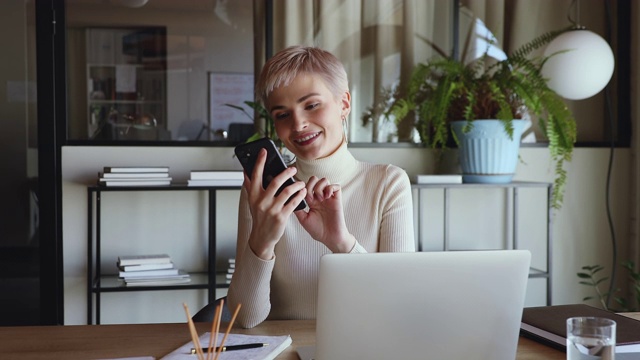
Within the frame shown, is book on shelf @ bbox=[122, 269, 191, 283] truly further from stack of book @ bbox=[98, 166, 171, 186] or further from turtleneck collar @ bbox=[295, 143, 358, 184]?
turtleneck collar @ bbox=[295, 143, 358, 184]

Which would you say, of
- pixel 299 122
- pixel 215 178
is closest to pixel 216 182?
pixel 215 178

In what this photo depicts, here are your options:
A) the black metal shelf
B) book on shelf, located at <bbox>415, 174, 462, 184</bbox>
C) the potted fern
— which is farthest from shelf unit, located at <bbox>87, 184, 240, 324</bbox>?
the potted fern

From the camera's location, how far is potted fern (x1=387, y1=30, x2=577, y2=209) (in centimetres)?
353

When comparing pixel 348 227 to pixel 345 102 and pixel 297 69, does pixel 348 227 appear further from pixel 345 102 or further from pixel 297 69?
pixel 297 69

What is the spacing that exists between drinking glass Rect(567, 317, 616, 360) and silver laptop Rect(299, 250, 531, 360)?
0.11 metres

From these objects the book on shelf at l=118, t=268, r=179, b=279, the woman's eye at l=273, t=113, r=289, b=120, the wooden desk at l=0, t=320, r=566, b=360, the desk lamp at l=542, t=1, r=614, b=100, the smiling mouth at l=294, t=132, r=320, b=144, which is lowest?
the book on shelf at l=118, t=268, r=179, b=279

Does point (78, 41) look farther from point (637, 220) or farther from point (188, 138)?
point (637, 220)

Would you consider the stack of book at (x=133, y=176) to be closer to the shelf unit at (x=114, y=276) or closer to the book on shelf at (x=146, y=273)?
the shelf unit at (x=114, y=276)

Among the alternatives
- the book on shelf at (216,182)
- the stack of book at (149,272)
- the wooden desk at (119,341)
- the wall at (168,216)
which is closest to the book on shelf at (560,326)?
the wooden desk at (119,341)

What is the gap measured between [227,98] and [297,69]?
1844 mm

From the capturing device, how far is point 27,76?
357cm

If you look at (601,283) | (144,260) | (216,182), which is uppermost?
(216,182)

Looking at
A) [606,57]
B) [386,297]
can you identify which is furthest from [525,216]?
[386,297]

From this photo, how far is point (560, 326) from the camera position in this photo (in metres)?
1.61
